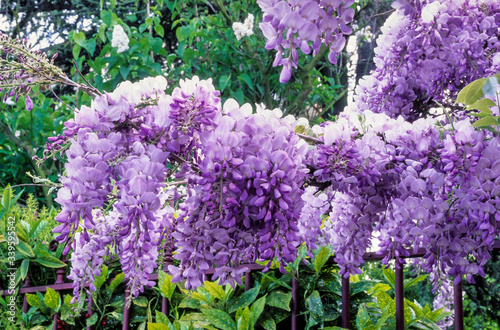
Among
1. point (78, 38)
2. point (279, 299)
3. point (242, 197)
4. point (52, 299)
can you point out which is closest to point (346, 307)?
point (279, 299)

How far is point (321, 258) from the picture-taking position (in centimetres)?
175

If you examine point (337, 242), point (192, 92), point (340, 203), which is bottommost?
point (337, 242)

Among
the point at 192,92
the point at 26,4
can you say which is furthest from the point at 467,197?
the point at 26,4

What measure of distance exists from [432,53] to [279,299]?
1.08 m

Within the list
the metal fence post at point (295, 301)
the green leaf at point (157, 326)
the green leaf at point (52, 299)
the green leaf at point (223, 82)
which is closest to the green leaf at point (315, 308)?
the metal fence post at point (295, 301)

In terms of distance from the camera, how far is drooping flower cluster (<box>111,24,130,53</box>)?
3.15 m

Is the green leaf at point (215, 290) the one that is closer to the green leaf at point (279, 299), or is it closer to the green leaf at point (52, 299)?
the green leaf at point (279, 299)

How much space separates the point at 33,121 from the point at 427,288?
368 centimetres

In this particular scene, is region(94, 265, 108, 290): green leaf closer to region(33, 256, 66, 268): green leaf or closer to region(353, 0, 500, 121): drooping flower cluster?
region(33, 256, 66, 268): green leaf

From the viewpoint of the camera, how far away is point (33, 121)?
384 cm

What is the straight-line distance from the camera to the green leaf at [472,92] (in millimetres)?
1060

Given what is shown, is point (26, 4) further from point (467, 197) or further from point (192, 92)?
point (467, 197)

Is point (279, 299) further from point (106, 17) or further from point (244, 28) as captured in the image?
point (106, 17)

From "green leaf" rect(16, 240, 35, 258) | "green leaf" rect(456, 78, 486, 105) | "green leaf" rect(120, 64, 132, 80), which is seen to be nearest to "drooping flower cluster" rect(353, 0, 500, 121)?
"green leaf" rect(456, 78, 486, 105)
